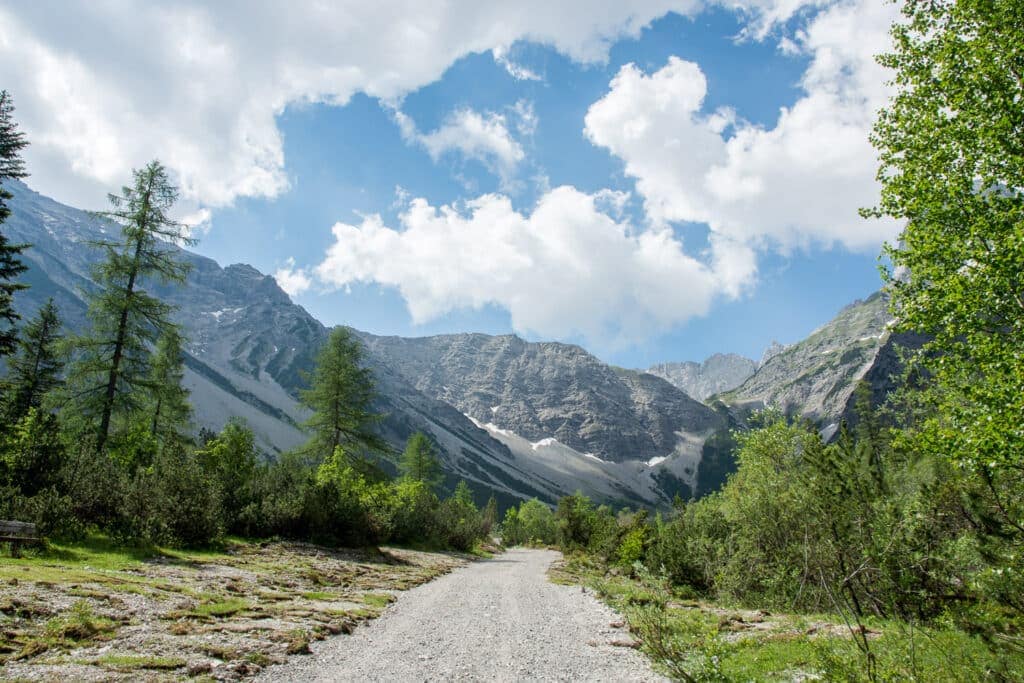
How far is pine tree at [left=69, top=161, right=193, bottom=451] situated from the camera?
23078 mm

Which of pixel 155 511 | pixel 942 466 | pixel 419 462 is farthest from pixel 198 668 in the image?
pixel 419 462

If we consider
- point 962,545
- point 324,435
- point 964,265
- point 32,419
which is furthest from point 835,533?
point 324,435

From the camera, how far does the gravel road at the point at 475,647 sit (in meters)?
8.52

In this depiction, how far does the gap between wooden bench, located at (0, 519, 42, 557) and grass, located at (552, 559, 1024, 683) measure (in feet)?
48.6

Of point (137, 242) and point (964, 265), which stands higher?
point (137, 242)

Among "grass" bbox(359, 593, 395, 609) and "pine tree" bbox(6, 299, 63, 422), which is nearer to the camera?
"grass" bbox(359, 593, 395, 609)

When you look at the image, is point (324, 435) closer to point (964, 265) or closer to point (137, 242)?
point (137, 242)

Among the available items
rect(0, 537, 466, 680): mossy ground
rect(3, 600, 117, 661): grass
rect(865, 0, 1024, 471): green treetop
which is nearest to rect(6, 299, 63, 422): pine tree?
rect(0, 537, 466, 680): mossy ground

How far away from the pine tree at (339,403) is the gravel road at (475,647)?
22175 mm

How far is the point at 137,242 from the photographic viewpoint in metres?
24.2

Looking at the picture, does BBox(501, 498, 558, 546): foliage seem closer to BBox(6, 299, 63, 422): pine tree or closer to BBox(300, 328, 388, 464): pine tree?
BBox(300, 328, 388, 464): pine tree

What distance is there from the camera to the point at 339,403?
37.6 metres

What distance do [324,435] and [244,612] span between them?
27.8 m

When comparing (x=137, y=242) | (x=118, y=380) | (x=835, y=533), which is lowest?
(x=835, y=533)
